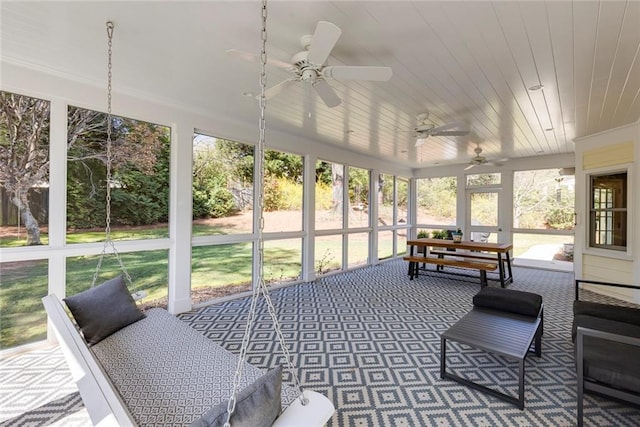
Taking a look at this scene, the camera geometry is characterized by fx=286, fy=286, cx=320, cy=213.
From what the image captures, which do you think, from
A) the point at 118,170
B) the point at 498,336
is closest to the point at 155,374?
the point at 498,336

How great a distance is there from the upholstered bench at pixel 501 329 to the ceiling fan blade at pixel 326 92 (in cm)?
216

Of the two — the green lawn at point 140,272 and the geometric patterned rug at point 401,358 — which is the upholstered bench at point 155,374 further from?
the green lawn at point 140,272

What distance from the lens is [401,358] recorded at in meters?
2.62

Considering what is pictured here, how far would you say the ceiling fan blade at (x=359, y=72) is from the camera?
77.0 inches

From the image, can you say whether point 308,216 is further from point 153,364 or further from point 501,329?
point 153,364

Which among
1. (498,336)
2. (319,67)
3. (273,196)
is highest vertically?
(319,67)

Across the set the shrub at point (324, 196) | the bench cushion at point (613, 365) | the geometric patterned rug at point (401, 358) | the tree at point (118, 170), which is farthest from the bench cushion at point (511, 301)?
the tree at point (118, 170)

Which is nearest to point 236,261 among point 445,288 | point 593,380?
point 445,288

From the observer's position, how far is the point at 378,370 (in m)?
2.44

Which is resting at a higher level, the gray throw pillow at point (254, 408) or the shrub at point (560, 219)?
the shrub at point (560, 219)

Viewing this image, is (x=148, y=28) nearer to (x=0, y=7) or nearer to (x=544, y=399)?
(x=0, y=7)

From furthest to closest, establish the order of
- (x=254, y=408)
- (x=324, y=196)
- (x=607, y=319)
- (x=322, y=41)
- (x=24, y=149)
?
(x=324, y=196) < (x=24, y=149) < (x=607, y=319) < (x=322, y=41) < (x=254, y=408)

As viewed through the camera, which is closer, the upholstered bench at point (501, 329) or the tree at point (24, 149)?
the upholstered bench at point (501, 329)

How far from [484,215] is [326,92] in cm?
675
